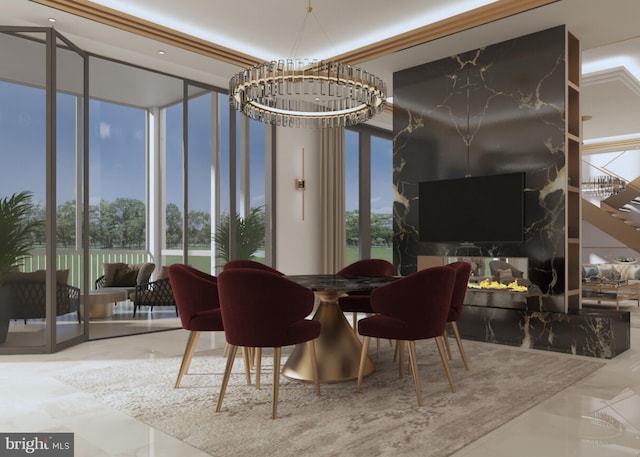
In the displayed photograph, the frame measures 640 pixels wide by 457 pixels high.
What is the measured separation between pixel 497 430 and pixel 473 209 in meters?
3.00

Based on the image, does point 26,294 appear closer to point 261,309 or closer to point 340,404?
point 261,309

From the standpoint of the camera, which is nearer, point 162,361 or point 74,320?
point 162,361

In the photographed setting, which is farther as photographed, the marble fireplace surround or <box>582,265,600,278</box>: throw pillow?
<box>582,265,600,278</box>: throw pillow

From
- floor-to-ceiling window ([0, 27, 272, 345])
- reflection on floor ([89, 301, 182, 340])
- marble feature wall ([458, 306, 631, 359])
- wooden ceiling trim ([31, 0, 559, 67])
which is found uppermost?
wooden ceiling trim ([31, 0, 559, 67])

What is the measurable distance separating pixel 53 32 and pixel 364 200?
5338mm

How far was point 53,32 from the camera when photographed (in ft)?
15.6

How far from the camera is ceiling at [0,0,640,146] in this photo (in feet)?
15.0

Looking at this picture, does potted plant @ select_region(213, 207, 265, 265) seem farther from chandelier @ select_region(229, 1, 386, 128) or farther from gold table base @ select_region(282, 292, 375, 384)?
gold table base @ select_region(282, 292, 375, 384)

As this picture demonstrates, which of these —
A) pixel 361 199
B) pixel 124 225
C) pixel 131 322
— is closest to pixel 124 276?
pixel 131 322

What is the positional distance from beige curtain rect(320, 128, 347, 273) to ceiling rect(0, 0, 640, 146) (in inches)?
67.4

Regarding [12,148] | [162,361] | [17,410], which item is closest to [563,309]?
[162,361]

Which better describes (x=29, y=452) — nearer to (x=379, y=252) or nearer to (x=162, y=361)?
(x=162, y=361)

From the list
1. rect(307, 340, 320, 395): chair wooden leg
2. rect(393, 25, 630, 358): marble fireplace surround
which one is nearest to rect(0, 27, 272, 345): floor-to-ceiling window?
rect(393, 25, 630, 358): marble fireplace surround

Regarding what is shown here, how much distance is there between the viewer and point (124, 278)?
739 cm
